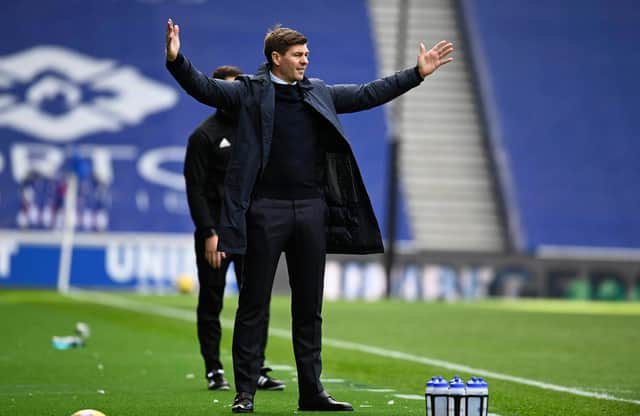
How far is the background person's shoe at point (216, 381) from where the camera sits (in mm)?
9219

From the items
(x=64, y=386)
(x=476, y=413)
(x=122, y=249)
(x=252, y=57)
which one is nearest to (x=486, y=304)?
(x=122, y=249)

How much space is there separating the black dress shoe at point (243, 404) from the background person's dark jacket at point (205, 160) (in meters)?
1.85

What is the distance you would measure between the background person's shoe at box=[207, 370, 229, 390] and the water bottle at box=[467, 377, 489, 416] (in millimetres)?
3163

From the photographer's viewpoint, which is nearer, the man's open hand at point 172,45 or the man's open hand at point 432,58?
the man's open hand at point 172,45

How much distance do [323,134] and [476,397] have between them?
203 cm

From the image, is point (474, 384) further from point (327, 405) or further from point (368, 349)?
point (368, 349)

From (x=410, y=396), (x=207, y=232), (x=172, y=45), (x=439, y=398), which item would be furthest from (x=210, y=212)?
(x=439, y=398)

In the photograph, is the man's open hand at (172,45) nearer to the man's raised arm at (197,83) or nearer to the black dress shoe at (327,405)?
the man's raised arm at (197,83)

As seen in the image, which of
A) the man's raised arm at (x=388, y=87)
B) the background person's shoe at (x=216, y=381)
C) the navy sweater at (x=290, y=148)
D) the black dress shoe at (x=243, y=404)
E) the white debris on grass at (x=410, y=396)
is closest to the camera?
the black dress shoe at (x=243, y=404)

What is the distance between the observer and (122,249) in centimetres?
3152

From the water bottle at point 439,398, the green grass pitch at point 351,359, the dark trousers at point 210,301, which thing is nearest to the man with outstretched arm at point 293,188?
the green grass pitch at point 351,359

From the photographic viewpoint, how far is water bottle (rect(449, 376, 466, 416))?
6.27 meters

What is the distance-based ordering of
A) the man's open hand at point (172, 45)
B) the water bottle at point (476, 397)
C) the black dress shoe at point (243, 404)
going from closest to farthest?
the water bottle at point (476, 397), the man's open hand at point (172, 45), the black dress shoe at point (243, 404)

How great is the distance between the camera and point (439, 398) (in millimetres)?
6305
